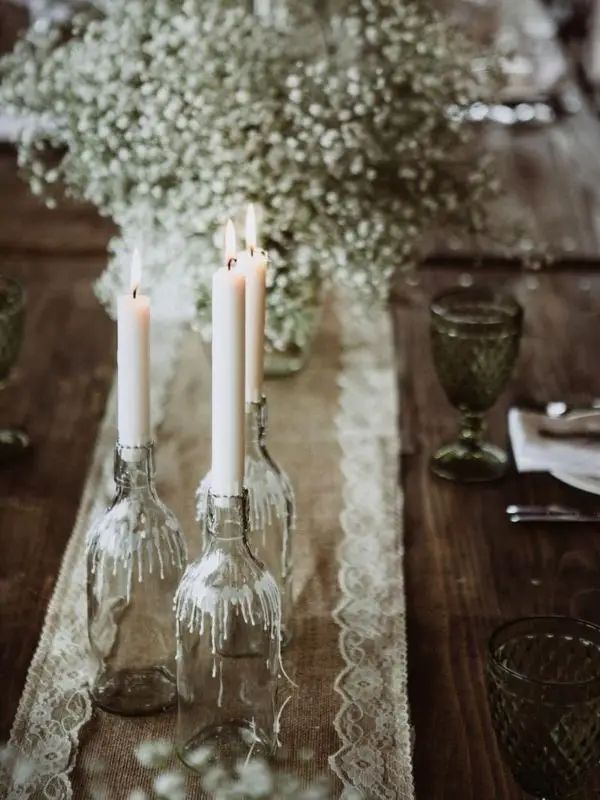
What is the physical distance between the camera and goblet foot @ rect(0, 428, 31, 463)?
5.18 feet

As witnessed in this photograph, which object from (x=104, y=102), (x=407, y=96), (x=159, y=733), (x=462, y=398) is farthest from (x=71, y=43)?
(x=159, y=733)

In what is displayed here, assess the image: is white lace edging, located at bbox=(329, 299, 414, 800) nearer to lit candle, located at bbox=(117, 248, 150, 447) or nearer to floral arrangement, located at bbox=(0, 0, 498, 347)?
floral arrangement, located at bbox=(0, 0, 498, 347)

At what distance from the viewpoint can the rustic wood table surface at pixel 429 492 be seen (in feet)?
3.68

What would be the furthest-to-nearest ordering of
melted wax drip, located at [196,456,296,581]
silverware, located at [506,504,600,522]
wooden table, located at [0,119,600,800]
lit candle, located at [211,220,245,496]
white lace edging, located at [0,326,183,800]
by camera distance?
silverware, located at [506,504,600,522], melted wax drip, located at [196,456,296,581], wooden table, located at [0,119,600,800], white lace edging, located at [0,326,183,800], lit candle, located at [211,220,245,496]

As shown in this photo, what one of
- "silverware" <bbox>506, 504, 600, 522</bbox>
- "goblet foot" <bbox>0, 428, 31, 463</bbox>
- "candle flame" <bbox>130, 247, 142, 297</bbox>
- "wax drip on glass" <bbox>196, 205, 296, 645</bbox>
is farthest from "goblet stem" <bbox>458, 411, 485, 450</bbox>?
"candle flame" <bbox>130, 247, 142, 297</bbox>

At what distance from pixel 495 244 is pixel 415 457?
85cm

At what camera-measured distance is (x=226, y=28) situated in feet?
5.08

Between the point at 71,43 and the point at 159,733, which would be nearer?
the point at 159,733

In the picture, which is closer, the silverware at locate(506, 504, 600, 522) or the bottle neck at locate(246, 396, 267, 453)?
the bottle neck at locate(246, 396, 267, 453)

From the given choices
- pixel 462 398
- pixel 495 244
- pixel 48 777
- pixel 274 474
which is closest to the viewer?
pixel 48 777

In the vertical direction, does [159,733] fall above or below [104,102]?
below

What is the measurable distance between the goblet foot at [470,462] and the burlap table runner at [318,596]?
57mm

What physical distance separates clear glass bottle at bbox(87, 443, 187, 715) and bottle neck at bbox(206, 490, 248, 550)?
96 mm

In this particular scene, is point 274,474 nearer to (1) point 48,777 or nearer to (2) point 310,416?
(1) point 48,777
